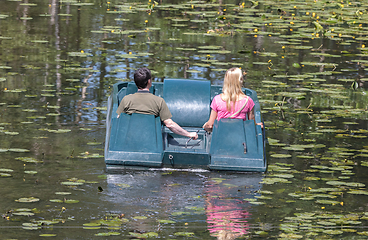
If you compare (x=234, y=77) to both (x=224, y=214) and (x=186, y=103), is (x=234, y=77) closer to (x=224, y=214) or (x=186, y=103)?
(x=186, y=103)

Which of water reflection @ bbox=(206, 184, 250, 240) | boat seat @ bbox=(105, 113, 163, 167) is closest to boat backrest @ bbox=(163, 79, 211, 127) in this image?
boat seat @ bbox=(105, 113, 163, 167)

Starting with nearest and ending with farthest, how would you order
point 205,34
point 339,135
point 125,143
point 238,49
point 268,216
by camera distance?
point 268,216, point 125,143, point 339,135, point 238,49, point 205,34

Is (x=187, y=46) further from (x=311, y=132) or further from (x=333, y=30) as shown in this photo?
(x=311, y=132)

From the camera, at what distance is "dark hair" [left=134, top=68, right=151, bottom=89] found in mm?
6148

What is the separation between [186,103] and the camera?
7238 millimetres

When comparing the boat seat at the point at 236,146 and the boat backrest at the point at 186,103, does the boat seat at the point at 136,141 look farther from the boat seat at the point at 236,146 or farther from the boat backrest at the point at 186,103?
the boat backrest at the point at 186,103

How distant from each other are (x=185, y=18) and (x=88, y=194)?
36.7 ft

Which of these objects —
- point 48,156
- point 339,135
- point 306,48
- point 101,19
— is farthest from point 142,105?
point 101,19

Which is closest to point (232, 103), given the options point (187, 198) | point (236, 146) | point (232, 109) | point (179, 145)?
point (232, 109)

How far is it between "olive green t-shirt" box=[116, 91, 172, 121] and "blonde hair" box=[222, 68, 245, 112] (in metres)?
0.67

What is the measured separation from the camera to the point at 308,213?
4.91 m

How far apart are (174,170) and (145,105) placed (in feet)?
2.65

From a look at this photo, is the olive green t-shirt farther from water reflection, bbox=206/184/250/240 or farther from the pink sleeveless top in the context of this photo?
water reflection, bbox=206/184/250/240

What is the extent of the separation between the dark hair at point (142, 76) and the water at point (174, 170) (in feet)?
2.80
